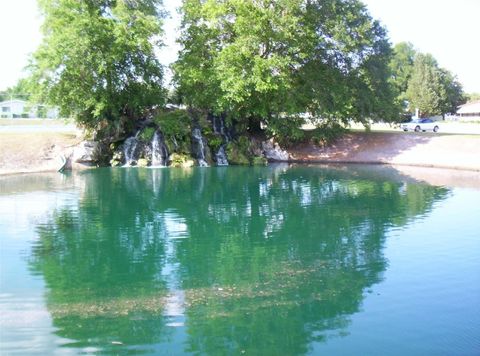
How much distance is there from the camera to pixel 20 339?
888 centimetres

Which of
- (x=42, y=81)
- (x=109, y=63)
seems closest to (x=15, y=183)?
(x=42, y=81)

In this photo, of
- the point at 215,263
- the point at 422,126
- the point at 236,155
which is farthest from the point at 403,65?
the point at 215,263

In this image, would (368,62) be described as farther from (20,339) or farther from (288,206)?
(20,339)

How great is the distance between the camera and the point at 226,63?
38.3 metres

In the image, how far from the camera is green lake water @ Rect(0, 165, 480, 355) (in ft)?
29.6

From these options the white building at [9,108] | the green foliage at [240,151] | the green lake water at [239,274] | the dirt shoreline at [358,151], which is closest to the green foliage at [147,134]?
the dirt shoreline at [358,151]

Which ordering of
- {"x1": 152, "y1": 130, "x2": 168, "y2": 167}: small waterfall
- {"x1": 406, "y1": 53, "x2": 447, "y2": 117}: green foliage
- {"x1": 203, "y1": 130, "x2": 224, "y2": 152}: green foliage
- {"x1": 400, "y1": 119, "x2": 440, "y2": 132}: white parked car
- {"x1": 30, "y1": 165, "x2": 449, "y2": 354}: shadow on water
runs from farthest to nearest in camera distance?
{"x1": 406, "y1": 53, "x2": 447, "y2": 117}: green foliage
{"x1": 400, "y1": 119, "x2": 440, "y2": 132}: white parked car
{"x1": 203, "y1": 130, "x2": 224, "y2": 152}: green foliage
{"x1": 152, "y1": 130, "x2": 168, "y2": 167}: small waterfall
{"x1": 30, "y1": 165, "x2": 449, "y2": 354}: shadow on water

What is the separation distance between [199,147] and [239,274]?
2905 cm

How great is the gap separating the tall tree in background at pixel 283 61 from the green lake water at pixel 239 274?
16.5m

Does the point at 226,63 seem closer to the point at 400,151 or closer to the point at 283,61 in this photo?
the point at 283,61

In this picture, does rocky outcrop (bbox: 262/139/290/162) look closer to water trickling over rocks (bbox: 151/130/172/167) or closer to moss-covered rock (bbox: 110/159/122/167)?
water trickling over rocks (bbox: 151/130/172/167)

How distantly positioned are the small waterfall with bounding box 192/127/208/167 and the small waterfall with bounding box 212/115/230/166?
1.24 metres

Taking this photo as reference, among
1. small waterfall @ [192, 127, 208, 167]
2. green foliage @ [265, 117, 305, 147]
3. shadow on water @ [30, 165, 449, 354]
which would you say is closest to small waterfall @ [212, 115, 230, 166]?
small waterfall @ [192, 127, 208, 167]

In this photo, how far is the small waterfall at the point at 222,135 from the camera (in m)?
41.3
